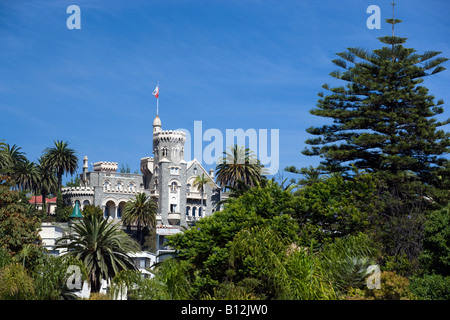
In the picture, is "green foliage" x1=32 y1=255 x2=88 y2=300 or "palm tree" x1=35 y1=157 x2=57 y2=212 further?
"palm tree" x1=35 y1=157 x2=57 y2=212

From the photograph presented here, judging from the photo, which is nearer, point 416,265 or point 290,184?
point 416,265

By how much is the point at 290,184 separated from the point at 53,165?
51.8 m

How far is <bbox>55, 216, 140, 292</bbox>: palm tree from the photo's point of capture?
37.4 meters

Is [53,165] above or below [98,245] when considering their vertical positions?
above

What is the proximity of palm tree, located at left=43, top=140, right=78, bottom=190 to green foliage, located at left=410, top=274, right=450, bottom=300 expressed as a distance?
6916 centimetres

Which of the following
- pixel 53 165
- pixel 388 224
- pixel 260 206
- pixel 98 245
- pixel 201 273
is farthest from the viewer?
pixel 53 165

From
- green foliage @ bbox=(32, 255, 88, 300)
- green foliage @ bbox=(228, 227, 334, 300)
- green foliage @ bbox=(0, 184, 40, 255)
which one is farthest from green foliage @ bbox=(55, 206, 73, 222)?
green foliage @ bbox=(228, 227, 334, 300)

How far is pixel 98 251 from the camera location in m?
37.9

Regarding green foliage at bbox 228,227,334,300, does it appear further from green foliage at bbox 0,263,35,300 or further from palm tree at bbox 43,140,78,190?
palm tree at bbox 43,140,78,190

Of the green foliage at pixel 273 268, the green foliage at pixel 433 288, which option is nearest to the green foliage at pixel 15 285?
the green foliage at pixel 273 268
